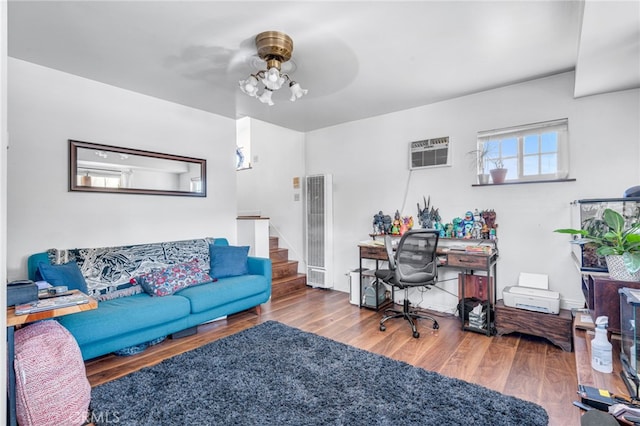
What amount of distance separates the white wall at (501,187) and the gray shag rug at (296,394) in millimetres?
1621

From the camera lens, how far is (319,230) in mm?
4570

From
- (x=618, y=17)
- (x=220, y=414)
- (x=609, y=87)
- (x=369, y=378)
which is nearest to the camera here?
(x=618, y=17)

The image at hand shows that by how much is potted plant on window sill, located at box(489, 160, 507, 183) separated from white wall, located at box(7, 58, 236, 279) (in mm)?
3292

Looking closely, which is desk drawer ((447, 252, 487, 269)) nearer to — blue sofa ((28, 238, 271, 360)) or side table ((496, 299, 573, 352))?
side table ((496, 299, 573, 352))

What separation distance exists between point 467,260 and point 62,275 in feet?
11.2

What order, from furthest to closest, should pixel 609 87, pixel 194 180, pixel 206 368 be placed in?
pixel 194 180, pixel 609 87, pixel 206 368

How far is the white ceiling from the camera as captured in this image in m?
1.88

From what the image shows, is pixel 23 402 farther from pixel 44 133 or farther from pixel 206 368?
pixel 44 133

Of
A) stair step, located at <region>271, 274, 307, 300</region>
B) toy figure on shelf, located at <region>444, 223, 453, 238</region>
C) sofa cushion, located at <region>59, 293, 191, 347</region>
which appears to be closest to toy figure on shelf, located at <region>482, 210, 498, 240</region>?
toy figure on shelf, located at <region>444, 223, 453, 238</region>

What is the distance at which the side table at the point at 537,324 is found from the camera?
2.49 meters

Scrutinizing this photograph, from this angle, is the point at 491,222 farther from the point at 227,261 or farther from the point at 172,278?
the point at 172,278

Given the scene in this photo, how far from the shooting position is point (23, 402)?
1.53m

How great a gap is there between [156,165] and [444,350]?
3417 millimetres

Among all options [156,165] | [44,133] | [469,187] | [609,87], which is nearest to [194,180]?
[156,165]
